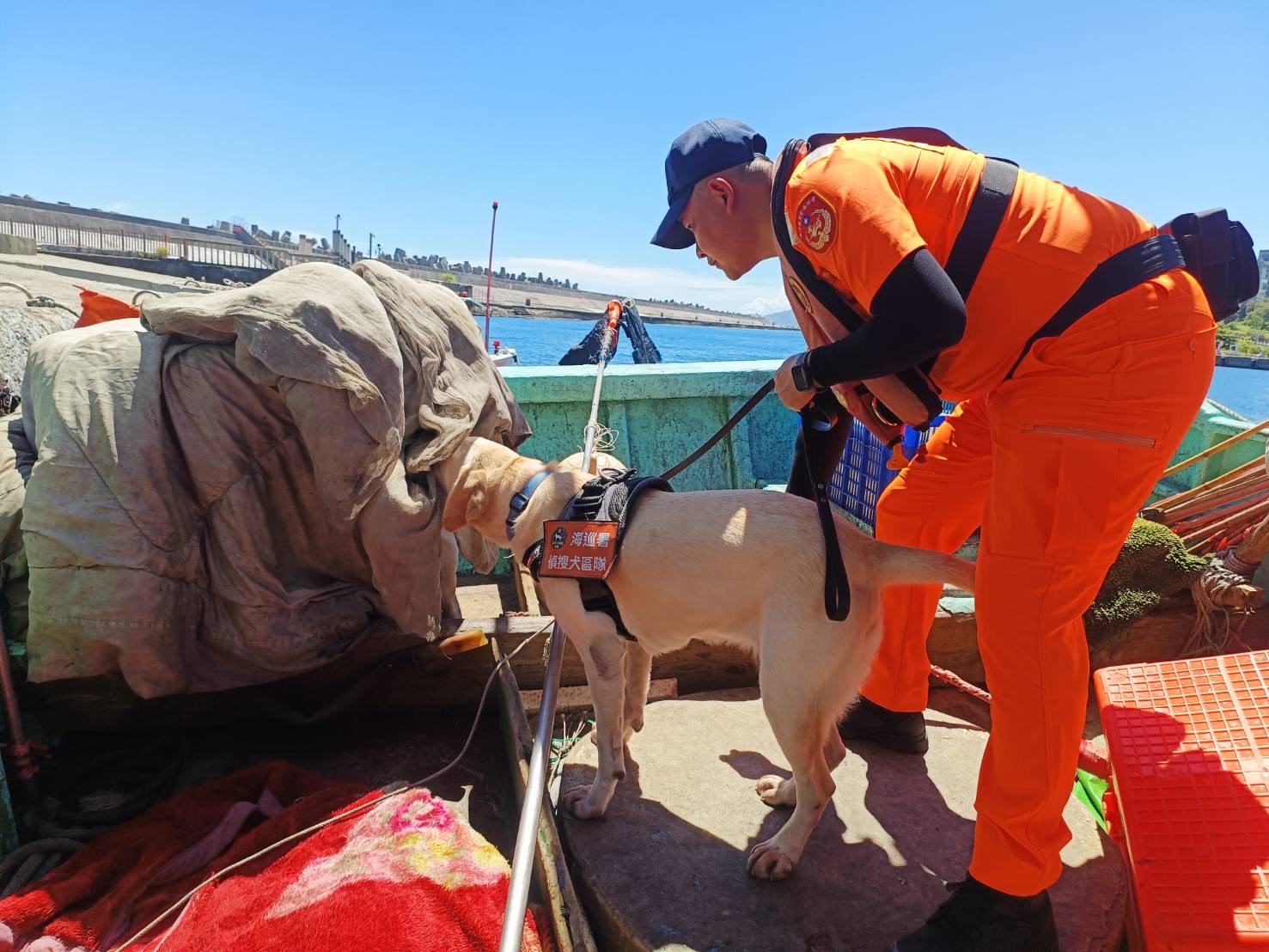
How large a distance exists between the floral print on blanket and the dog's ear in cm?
97

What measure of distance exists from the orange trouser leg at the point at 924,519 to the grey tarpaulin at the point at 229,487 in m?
1.78

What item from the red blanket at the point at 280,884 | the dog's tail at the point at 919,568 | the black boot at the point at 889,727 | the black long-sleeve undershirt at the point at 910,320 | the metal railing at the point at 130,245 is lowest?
the red blanket at the point at 280,884

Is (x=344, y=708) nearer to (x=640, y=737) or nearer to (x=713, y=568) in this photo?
(x=640, y=737)

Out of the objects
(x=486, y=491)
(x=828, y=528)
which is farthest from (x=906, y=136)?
(x=486, y=491)

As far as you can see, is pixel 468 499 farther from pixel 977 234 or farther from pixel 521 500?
pixel 977 234

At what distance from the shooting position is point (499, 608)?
436cm

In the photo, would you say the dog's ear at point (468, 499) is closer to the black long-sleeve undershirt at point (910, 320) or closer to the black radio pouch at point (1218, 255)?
the black long-sleeve undershirt at point (910, 320)

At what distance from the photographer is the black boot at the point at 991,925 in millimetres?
1773

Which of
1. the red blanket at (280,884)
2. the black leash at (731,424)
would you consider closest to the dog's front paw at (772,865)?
the red blanket at (280,884)

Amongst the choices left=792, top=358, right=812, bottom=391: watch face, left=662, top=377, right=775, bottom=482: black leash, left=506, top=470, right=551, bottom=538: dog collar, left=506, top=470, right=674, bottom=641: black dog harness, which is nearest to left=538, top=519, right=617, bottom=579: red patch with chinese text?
left=506, top=470, right=674, bottom=641: black dog harness

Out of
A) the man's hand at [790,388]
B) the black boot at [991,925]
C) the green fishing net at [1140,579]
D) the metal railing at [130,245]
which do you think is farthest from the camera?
the metal railing at [130,245]

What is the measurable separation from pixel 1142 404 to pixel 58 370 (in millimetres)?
3286

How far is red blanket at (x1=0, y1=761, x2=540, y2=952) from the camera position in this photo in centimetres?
186

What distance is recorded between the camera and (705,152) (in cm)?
210
